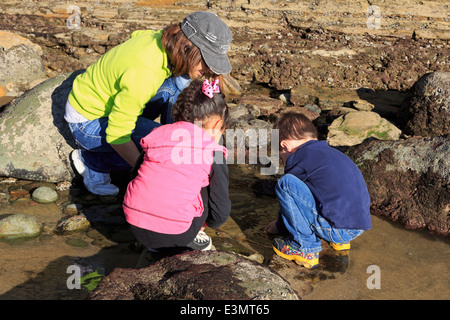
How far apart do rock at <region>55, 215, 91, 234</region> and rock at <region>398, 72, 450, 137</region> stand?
350 cm

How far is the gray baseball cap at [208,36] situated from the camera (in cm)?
297

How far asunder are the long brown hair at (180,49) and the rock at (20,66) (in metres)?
Answer: 3.41

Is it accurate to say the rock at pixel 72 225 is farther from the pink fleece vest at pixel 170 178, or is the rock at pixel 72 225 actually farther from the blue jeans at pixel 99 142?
the pink fleece vest at pixel 170 178

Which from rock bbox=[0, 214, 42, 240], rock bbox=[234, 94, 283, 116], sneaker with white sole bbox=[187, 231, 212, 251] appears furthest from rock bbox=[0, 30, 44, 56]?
sneaker with white sole bbox=[187, 231, 212, 251]

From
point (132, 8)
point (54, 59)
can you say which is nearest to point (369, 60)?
point (132, 8)

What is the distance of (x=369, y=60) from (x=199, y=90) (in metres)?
4.73

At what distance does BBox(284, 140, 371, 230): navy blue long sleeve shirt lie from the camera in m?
2.69

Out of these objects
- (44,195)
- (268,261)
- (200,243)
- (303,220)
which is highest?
(303,220)

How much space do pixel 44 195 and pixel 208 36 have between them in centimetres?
172

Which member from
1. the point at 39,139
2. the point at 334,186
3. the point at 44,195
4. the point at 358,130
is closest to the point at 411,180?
the point at 334,186

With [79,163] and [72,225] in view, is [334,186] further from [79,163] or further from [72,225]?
[79,163]

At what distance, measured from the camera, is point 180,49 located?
2988mm

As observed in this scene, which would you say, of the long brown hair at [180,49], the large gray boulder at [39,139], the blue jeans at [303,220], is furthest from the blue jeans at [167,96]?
the blue jeans at [303,220]

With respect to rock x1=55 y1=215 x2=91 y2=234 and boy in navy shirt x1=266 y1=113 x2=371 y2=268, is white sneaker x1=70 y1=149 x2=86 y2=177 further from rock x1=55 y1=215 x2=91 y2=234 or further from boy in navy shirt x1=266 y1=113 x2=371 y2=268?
boy in navy shirt x1=266 y1=113 x2=371 y2=268
